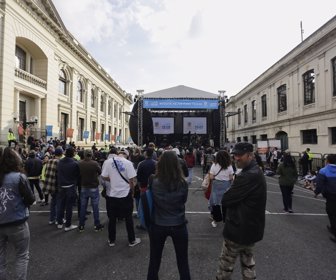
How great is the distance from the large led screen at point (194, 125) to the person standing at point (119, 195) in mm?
17390

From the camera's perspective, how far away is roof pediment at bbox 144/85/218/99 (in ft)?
61.8

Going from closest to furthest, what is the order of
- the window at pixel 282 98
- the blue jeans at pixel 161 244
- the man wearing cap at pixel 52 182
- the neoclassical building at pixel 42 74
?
the blue jeans at pixel 161 244 < the man wearing cap at pixel 52 182 < the neoclassical building at pixel 42 74 < the window at pixel 282 98

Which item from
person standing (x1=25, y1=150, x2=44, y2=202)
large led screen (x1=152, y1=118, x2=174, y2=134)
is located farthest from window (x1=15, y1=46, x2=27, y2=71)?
person standing (x1=25, y1=150, x2=44, y2=202)

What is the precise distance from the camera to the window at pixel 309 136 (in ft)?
62.8

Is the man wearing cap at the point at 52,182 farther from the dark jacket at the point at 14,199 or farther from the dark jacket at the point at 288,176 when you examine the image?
the dark jacket at the point at 288,176

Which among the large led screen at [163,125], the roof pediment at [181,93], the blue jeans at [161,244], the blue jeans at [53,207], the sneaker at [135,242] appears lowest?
the sneaker at [135,242]

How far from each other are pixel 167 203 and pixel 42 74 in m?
22.5

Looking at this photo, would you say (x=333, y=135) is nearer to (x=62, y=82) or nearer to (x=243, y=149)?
(x=243, y=149)

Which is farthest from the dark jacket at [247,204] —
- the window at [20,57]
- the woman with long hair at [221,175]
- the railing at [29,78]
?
the window at [20,57]

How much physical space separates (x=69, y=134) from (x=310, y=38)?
71.0 ft

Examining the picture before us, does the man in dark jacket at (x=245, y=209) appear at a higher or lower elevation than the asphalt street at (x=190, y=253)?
higher

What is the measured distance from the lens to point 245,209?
2.45 meters

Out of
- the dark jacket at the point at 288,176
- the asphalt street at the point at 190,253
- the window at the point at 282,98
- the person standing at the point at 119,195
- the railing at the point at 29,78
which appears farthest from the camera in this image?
the window at the point at 282,98

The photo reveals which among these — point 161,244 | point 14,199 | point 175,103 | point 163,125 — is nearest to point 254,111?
point 163,125
